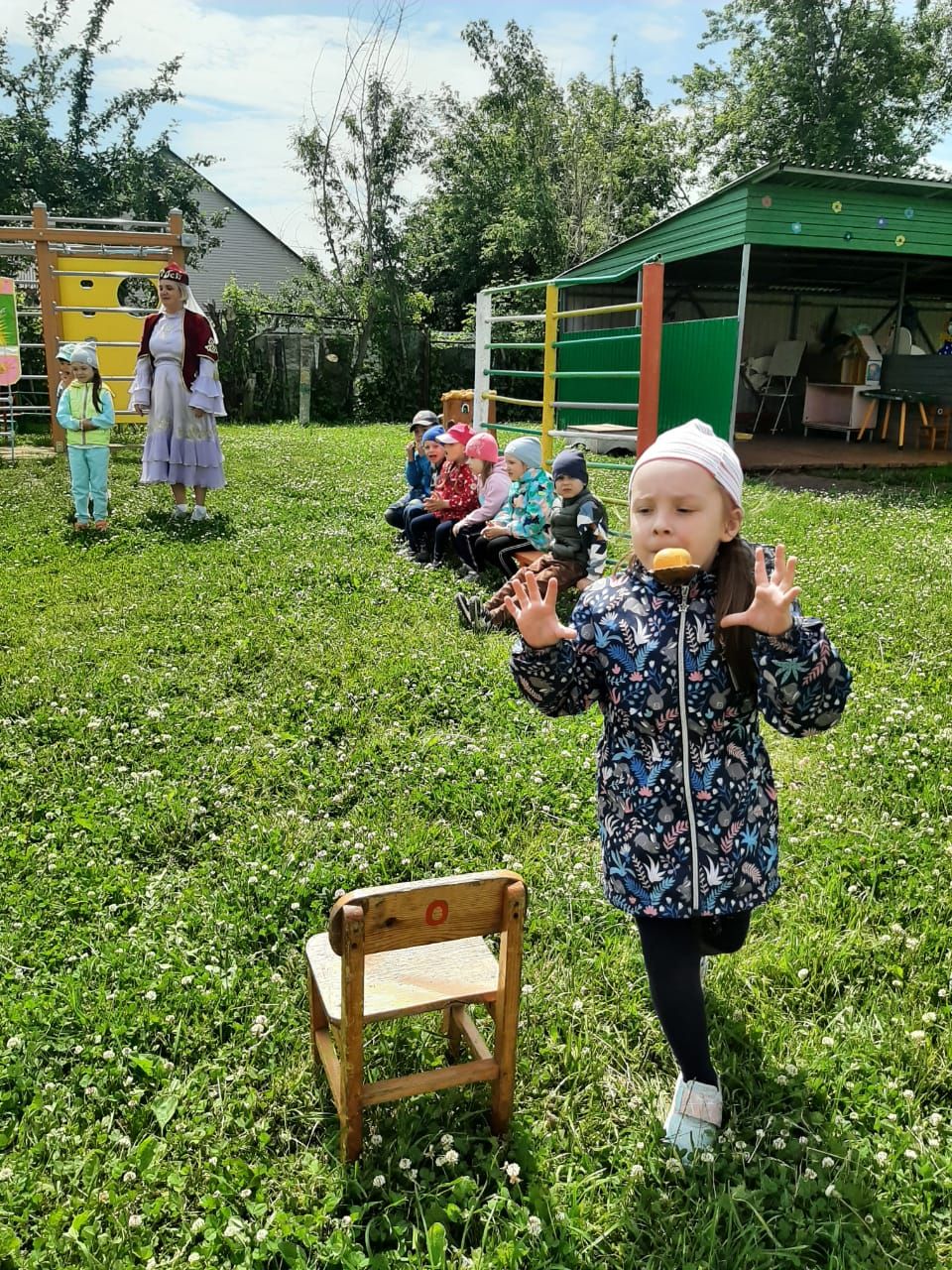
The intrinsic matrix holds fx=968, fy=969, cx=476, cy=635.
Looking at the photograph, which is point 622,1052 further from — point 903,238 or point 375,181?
point 375,181

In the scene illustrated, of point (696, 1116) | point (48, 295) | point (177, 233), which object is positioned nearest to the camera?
point (696, 1116)

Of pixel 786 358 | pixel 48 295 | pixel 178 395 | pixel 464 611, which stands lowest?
pixel 464 611

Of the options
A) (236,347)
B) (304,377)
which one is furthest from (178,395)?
(236,347)

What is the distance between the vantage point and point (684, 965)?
7.84ft

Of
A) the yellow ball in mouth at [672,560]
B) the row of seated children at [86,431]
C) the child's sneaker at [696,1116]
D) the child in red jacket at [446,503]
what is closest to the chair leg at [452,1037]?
the child's sneaker at [696,1116]

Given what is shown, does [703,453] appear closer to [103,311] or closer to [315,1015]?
[315,1015]

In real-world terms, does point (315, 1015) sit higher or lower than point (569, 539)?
lower

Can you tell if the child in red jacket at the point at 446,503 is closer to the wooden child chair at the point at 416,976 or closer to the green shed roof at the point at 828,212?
the wooden child chair at the point at 416,976

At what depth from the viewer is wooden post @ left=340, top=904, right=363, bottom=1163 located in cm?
218

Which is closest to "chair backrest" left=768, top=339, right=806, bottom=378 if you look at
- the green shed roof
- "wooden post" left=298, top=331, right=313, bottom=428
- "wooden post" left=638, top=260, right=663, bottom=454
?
the green shed roof

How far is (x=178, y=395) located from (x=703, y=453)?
8.52 metres

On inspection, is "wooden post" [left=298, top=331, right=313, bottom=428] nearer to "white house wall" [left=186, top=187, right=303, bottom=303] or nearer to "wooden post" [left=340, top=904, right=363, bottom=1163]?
"white house wall" [left=186, top=187, right=303, bottom=303]

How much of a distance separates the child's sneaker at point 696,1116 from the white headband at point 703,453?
1510 mm

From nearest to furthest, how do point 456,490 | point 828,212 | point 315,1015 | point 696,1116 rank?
point 696,1116, point 315,1015, point 456,490, point 828,212
